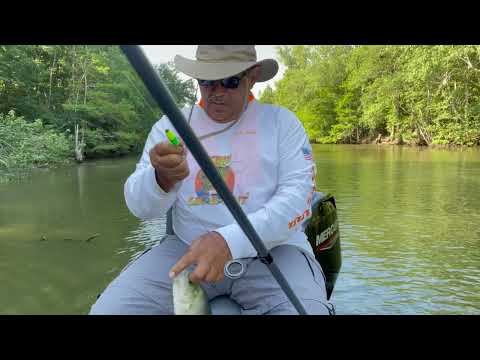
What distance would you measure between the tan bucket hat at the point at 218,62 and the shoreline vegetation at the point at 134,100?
990 cm

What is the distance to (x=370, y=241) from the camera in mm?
6996

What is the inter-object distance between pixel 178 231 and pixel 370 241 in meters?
5.45

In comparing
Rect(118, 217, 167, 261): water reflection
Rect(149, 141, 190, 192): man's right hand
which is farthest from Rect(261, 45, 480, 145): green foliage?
Rect(149, 141, 190, 192): man's right hand

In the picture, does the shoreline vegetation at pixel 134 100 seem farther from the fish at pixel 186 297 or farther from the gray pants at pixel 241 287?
the fish at pixel 186 297

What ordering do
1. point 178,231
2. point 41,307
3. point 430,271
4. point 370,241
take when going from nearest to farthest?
point 178,231
point 41,307
point 430,271
point 370,241

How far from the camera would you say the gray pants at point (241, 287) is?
5.85ft

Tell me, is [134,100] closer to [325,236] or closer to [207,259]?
[325,236]

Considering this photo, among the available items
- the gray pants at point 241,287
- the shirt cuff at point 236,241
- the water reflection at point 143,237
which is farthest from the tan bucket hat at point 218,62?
the water reflection at point 143,237

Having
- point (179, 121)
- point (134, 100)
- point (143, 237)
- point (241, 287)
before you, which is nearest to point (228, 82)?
point (241, 287)

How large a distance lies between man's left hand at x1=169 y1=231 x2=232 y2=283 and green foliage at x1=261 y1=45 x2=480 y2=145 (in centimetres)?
2896
